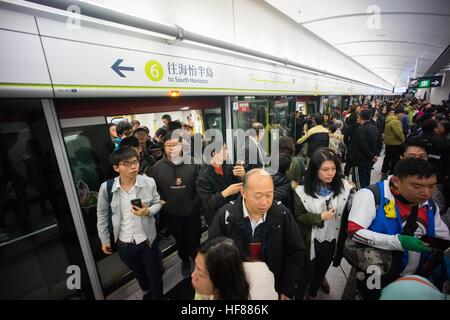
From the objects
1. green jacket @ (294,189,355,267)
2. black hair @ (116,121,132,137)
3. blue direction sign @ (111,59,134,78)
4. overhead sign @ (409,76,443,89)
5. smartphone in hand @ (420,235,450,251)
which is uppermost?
overhead sign @ (409,76,443,89)

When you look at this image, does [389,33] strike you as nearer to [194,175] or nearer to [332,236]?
[332,236]

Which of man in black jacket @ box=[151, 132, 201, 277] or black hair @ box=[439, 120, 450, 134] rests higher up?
black hair @ box=[439, 120, 450, 134]

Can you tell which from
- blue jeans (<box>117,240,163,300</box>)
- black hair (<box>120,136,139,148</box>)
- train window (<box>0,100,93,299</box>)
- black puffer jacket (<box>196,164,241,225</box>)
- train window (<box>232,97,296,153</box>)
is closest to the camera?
train window (<box>0,100,93,299</box>)

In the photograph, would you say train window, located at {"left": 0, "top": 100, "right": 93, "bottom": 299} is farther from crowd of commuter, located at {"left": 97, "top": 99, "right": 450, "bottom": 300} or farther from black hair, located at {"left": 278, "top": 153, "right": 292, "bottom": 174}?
black hair, located at {"left": 278, "top": 153, "right": 292, "bottom": 174}

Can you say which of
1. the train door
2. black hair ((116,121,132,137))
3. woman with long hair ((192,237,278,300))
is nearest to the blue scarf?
woman with long hair ((192,237,278,300))

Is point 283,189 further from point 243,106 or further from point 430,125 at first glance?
point 430,125

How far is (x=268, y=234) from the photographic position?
143 cm

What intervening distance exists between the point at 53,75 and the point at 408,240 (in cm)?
278

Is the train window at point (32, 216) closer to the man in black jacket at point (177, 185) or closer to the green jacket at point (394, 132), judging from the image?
the man in black jacket at point (177, 185)

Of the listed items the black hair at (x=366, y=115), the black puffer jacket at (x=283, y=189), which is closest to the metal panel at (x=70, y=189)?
the black puffer jacket at (x=283, y=189)

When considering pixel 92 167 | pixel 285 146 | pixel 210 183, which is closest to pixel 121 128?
pixel 92 167

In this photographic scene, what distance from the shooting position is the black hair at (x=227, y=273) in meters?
0.92

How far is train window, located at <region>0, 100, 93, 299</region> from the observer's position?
1.65 meters

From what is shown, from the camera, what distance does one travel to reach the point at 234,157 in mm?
3900
